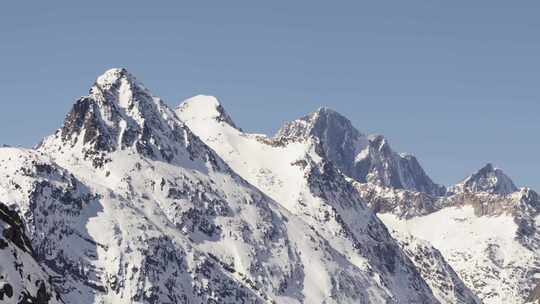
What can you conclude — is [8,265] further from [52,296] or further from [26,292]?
[52,296]

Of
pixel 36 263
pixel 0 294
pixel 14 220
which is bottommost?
pixel 0 294

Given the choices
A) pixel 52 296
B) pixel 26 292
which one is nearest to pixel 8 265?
pixel 26 292

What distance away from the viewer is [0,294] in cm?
7881

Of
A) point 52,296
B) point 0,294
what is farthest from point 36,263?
point 0,294

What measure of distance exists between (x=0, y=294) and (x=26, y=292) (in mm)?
4153

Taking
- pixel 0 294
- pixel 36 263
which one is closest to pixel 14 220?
pixel 36 263

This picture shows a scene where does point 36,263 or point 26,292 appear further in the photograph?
point 36,263

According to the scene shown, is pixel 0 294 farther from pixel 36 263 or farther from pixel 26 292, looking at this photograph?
pixel 36 263

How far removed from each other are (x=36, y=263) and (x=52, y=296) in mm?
3222

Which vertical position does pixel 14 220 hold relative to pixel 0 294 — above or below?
above

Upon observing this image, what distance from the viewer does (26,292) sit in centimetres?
8281

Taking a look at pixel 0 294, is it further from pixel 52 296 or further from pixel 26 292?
pixel 52 296

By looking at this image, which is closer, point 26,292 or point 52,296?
point 26,292

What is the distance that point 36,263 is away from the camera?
88.2 m
